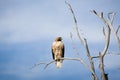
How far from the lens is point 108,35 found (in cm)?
888

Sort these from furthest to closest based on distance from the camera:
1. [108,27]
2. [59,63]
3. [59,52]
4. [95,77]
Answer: [59,52] < [59,63] < [108,27] < [95,77]

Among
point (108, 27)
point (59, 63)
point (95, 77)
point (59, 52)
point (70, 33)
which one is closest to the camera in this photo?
point (95, 77)

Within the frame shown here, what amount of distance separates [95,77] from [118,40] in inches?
51.8

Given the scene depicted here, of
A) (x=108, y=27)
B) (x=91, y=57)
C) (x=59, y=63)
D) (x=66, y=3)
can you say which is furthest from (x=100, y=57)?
(x=59, y=63)

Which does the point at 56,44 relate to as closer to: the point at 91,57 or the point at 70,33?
the point at 70,33

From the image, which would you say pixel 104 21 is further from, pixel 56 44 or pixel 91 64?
pixel 56 44

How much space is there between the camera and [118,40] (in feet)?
28.5

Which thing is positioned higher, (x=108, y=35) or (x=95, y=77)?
(x=108, y=35)

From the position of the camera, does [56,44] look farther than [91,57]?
Yes

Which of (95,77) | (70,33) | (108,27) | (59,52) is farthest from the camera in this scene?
(59,52)

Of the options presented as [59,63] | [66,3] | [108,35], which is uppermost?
[66,3]

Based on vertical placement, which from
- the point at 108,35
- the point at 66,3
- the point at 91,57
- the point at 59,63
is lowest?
the point at 59,63

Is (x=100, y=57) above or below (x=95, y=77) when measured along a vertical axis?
above

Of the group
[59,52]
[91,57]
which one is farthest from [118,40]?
[59,52]
